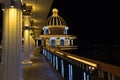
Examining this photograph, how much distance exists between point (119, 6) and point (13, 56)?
92778mm

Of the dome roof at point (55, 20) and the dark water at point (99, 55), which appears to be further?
the dome roof at point (55, 20)

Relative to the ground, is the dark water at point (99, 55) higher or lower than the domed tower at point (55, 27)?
lower

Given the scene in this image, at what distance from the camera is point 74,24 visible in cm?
9200

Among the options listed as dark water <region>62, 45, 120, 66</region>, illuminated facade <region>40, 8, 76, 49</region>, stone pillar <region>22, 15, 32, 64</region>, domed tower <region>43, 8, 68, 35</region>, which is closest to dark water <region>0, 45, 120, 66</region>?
dark water <region>62, 45, 120, 66</region>

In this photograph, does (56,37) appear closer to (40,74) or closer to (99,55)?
(99,55)

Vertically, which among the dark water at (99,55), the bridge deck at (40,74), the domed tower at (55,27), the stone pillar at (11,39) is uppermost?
the domed tower at (55,27)

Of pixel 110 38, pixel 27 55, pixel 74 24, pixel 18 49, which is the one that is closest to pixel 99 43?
pixel 110 38

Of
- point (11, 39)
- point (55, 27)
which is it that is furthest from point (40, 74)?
point (55, 27)

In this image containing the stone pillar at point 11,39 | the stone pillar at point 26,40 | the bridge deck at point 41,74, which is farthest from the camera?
the stone pillar at point 26,40

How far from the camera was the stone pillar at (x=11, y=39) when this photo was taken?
5.84 metres

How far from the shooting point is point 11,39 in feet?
19.4

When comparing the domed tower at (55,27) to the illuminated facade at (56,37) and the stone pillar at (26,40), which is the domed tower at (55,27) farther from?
the stone pillar at (26,40)

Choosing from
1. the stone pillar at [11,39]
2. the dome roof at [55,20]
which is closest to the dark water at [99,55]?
the dome roof at [55,20]

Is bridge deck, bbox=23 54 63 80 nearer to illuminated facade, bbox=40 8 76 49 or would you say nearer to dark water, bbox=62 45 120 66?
dark water, bbox=62 45 120 66
